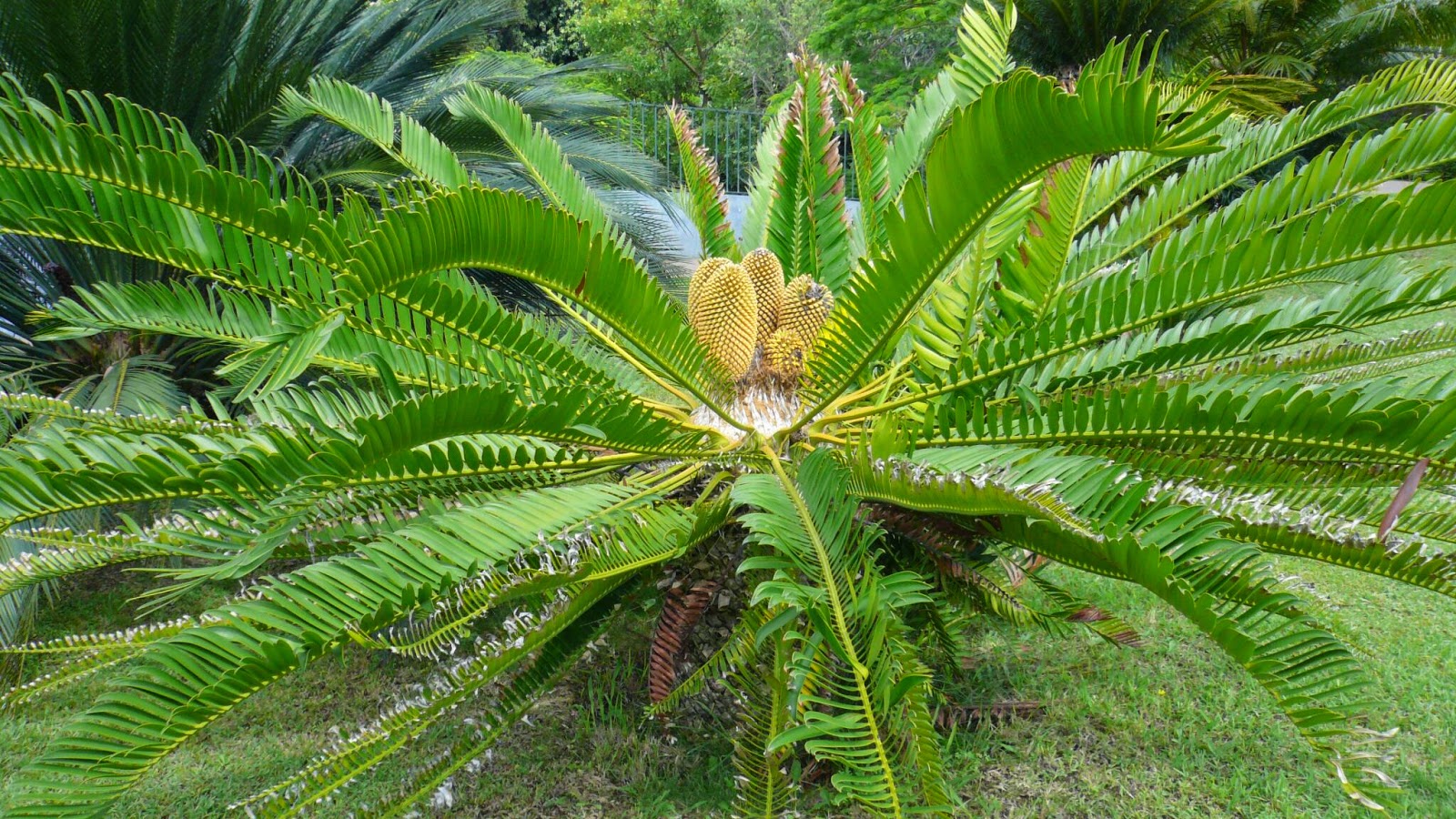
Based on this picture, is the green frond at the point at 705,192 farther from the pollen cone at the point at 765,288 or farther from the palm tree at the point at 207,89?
the palm tree at the point at 207,89

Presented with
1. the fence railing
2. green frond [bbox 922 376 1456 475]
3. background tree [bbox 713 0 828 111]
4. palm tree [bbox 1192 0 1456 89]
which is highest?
background tree [bbox 713 0 828 111]

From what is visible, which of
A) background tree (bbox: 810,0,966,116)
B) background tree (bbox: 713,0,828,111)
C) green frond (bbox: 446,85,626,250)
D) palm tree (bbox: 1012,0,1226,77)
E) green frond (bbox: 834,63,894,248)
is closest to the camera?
green frond (bbox: 834,63,894,248)

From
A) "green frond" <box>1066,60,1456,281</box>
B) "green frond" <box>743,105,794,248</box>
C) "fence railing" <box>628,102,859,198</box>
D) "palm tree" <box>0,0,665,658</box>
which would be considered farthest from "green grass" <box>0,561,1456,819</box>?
"fence railing" <box>628,102,859,198</box>

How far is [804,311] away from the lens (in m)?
2.52

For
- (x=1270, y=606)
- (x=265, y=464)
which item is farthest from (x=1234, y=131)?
(x=265, y=464)

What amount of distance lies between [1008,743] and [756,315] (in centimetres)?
127

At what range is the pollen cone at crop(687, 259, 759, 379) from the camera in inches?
92.4

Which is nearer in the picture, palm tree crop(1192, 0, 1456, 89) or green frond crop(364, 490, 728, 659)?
green frond crop(364, 490, 728, 659)

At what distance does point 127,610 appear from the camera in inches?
128

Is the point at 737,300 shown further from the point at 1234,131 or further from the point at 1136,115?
the point at 1234,131

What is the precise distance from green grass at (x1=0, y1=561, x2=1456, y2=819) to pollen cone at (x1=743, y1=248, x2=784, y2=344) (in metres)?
1.03

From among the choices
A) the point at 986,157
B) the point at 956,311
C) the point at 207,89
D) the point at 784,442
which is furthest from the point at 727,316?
the point at 207,89

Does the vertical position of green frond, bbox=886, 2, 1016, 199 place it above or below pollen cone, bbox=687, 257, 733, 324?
above

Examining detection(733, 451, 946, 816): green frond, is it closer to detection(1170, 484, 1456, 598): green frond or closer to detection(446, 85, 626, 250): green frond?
detection(1170, 484, 1456, 598): green frond
